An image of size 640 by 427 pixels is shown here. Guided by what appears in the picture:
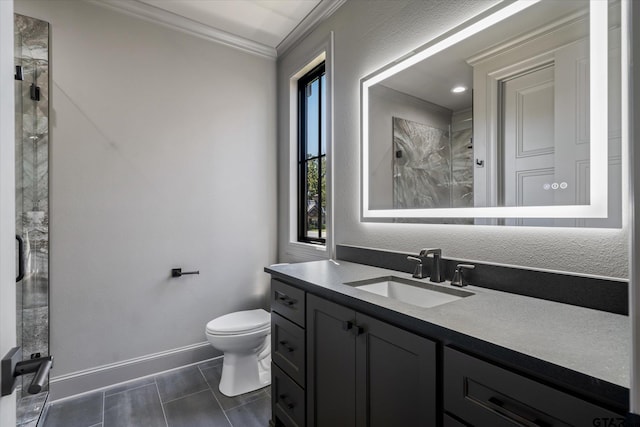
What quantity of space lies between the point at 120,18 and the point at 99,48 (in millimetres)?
280

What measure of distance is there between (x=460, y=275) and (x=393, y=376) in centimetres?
56

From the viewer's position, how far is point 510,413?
0.71 metres

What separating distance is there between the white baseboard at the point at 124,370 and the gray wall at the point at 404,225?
108 centimetres

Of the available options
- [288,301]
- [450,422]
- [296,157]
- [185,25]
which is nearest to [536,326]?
[450,422]

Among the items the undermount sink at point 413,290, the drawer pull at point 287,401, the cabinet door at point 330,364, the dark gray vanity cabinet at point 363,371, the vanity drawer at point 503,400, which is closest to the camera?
the vanity drawer at point 503,400

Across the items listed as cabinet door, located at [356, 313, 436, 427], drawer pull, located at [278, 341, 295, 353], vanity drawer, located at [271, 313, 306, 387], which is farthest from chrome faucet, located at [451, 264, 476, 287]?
drawer pull, located at [278, 341, 295, 353]

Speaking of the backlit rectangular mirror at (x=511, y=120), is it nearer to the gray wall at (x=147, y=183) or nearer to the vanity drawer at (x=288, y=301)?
the vanity drawer at (x=288, y=301)

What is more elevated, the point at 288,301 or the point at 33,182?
the point at 33,182

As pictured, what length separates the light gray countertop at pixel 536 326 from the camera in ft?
2.12

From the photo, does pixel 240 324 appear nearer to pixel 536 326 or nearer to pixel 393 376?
pixel 393 376

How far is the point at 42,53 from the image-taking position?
192 centimetres

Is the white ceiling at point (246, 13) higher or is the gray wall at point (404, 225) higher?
the white ceiling at point (246, 13)

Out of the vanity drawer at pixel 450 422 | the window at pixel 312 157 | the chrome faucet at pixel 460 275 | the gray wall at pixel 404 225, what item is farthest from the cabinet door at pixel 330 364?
the window at pixel 312 157

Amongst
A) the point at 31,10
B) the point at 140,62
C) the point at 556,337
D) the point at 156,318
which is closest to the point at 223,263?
the point at 156,318
